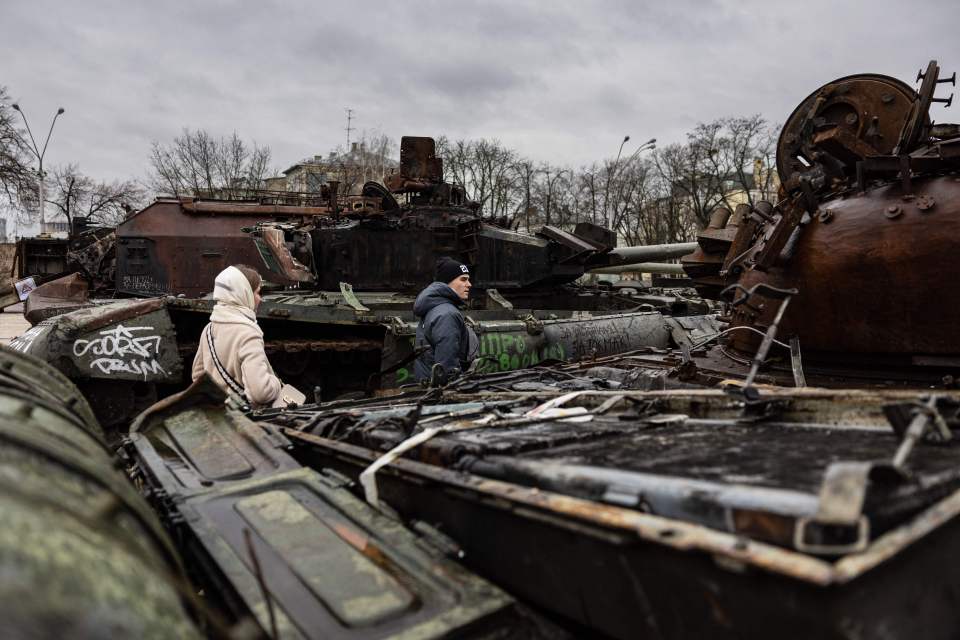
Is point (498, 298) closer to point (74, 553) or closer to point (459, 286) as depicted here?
point (459, 286)

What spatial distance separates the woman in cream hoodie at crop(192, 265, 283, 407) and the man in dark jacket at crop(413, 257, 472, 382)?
1189 millimetres

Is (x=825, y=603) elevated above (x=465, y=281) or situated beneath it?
situated beneath

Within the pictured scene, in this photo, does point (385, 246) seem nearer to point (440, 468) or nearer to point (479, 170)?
point (440, 468)

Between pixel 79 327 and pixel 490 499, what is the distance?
20.2ft

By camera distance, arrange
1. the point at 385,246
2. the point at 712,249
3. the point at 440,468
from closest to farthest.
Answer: the point at 440,468
the point at 712,249
the point at 385,246

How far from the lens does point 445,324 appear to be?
5.16 meters

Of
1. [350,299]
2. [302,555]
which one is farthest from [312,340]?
[302,555]

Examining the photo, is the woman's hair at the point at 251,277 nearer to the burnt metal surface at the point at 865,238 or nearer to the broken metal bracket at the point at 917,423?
the burnt metal surface at the point at 865,238

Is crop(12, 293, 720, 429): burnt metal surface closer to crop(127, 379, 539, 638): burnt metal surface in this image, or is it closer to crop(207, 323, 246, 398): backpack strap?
crop(207, 323, 246, 398): backpack strap

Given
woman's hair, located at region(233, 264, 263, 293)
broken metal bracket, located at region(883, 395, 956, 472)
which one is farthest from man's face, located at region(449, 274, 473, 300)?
broken metal bracket, located at region(883, 395, 956, 472)

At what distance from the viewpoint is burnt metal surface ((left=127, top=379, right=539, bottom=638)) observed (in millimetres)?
1810

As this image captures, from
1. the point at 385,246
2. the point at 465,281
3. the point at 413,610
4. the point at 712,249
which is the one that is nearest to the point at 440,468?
the point at 413,610

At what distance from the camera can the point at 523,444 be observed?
2285 millimetres

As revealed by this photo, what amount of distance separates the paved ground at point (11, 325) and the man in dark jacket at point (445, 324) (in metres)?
15.0
